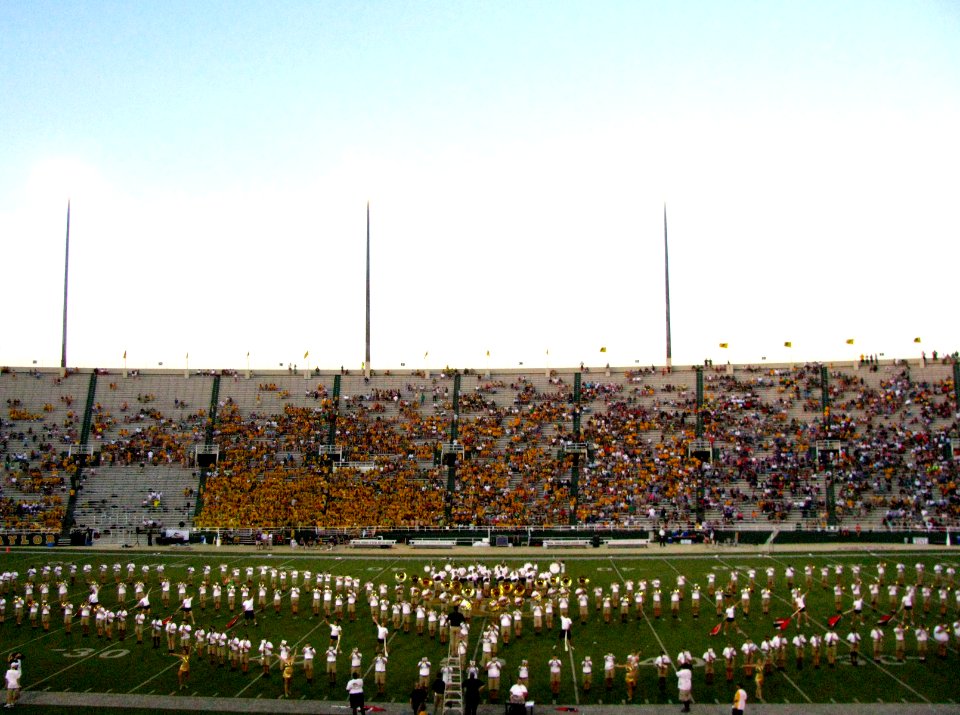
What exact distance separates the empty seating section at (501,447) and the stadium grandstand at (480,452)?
0.37 ft

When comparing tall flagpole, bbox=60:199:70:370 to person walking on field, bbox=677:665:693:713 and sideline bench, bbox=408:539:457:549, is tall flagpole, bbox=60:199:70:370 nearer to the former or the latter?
sideline bench, bbox=408:539:457:549

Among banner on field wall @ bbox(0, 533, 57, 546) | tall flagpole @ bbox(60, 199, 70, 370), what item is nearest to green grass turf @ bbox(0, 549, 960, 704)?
banner on field wall @ bbox(0, 533, 57, 546)

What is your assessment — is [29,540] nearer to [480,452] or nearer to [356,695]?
[480,452]

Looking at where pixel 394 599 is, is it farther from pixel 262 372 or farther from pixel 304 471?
pixel 262 372

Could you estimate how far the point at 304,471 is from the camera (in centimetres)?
5144

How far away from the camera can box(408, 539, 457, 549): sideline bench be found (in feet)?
145

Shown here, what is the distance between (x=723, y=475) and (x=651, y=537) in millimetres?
6310

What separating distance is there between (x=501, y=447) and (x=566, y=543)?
387 inches

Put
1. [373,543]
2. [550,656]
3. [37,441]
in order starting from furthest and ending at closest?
[37,441] < [373,543] < [550,656]

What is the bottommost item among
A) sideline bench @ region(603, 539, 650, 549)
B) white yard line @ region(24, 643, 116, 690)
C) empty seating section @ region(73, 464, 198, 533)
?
white yard line @ region(24, 643, 116, 690)

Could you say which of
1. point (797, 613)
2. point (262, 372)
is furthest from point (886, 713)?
point (262, 372)

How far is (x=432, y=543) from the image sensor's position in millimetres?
44438

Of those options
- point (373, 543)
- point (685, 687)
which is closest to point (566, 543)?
point (373, 543)

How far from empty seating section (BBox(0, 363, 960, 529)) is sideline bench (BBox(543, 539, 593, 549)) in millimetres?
2622
